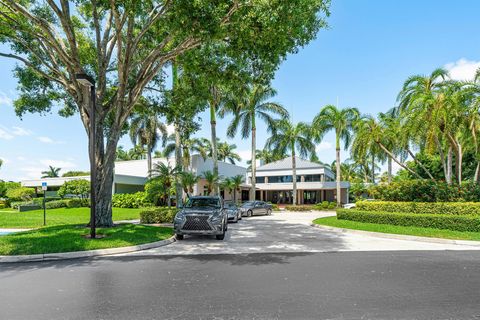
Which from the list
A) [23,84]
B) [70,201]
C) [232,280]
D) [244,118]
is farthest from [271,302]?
[70,201]

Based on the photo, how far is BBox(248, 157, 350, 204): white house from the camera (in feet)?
157

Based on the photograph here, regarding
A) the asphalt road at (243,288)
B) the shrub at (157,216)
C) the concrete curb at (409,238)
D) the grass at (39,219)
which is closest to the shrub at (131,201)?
the grass at (39,219)

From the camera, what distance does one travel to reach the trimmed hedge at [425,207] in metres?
15.2

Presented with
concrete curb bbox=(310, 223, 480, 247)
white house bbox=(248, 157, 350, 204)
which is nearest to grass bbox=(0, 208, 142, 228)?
concrete curb bbox=(310, 223, 480, 247)

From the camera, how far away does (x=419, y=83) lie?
862 inches

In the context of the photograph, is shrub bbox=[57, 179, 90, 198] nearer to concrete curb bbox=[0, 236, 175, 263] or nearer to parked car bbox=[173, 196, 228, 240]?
parked car bbox=[173, 196, 228, 240]

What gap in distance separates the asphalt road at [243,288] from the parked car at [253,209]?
19.2 m

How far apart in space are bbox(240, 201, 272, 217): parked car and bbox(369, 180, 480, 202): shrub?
12659 millimetres

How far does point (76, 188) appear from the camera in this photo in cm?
3697

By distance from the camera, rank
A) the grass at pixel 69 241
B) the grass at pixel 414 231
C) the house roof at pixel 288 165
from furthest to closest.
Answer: the house roof at pixel 288 165
the grass at pixel 414 231
the grass at pixel 69 241

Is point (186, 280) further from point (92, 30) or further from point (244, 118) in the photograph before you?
point (244, 118)

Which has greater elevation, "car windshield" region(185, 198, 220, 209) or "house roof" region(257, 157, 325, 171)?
"house roof" region(257, 157, 325, 171)

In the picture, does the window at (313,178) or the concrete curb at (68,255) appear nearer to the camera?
the concrete curb at (68,255)

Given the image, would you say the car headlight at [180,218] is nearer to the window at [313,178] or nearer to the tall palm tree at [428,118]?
the tall palm tree at [428,118]
